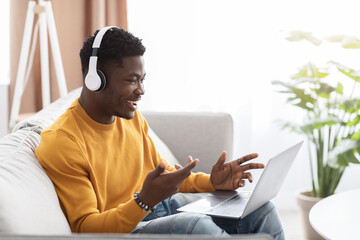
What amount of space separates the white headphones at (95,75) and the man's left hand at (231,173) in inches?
17.9

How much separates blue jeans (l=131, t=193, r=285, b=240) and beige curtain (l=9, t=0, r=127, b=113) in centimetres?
141

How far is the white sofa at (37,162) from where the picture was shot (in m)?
0.91

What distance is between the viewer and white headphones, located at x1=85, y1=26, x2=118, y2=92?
4.23 ft

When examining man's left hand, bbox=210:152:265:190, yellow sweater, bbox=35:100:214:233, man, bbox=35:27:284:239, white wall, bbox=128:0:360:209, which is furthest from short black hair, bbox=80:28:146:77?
white wall, bbox=128:0:360:209

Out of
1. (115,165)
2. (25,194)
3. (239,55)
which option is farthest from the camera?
(239,55)

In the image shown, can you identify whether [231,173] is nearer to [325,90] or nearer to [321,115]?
[325,90]

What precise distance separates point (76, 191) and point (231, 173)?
54cm

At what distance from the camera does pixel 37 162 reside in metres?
1.24

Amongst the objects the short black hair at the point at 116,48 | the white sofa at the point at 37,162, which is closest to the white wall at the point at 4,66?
the white sofa at the point at 37,162

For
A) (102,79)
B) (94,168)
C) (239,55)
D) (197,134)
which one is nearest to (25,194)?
(94,168)

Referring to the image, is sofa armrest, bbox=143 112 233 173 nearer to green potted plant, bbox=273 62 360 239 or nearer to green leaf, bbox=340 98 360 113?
green potted plant, bbox=273 62 360 239

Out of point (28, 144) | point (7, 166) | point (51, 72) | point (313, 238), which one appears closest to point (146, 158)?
point (28, 144)

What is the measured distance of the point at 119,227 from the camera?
117 cm

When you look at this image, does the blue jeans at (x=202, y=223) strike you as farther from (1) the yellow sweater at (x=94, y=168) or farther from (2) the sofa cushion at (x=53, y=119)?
(2) the sofa cushion at (x=53, y=119)
